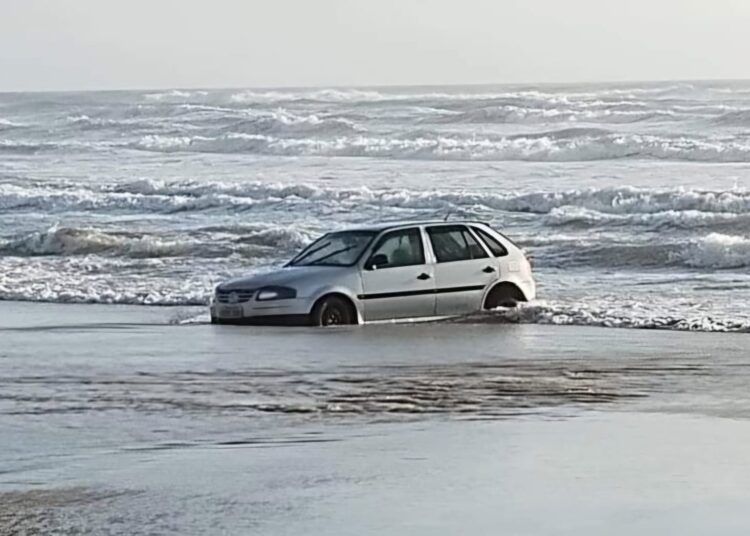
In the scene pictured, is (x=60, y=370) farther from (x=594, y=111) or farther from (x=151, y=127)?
(x=151, y=127)

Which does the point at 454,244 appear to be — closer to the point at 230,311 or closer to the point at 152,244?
the point at 230,311

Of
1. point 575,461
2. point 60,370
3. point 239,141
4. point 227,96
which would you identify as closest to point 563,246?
point 60,370

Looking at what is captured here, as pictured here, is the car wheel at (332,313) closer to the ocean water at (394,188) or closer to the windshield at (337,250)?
the windshield at (337,250)

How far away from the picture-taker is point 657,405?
12.9m

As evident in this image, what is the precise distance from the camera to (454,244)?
67.4 ft

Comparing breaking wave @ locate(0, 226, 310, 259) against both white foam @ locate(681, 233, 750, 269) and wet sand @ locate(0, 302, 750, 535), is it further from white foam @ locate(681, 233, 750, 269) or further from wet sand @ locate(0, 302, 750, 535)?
wet sand @ locate(0, 302, 750, 535)

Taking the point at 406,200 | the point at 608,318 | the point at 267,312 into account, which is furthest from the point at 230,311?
the point at 406,200

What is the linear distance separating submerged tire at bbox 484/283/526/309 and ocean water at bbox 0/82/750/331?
17cm

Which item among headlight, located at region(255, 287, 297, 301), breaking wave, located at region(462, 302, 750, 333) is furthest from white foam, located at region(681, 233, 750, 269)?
headlight, located at region(255, 287, 297, 301)

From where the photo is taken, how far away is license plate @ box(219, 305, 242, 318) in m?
19.9

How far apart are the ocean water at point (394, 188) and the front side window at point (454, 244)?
75 cm

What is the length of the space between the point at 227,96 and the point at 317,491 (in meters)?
76.8

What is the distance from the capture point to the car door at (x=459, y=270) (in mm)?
20141

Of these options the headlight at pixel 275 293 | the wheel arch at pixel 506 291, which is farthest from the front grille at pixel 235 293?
the wheel arch at pixel 506 291
